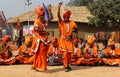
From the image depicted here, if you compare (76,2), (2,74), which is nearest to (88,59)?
(2,74)

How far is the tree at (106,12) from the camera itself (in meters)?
29.0

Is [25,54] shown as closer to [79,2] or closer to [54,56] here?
[54,56]

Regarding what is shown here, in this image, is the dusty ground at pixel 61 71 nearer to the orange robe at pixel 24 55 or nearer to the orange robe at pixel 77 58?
the orange robe at pixel 77 58

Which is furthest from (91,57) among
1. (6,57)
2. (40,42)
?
(6,57)

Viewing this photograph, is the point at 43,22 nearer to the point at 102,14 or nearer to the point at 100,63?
the point at 100,63

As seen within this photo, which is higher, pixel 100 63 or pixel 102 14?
pixel 102 14

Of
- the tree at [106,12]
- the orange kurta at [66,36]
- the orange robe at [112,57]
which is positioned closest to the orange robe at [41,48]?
the orange kurta at [66,36]

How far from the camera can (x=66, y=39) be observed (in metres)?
11.2

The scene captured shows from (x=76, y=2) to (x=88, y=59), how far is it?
4091 centimetres

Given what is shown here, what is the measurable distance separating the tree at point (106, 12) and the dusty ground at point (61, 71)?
17.0 metres

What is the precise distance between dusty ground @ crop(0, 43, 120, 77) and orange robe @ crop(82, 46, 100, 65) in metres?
0.39

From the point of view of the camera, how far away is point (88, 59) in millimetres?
12453

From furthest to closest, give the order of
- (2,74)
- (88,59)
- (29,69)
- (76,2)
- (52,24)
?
(76,2) < (52,24) < (88,59) < (29,69) < (2,74)

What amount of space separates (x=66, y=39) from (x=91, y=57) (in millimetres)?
1733
